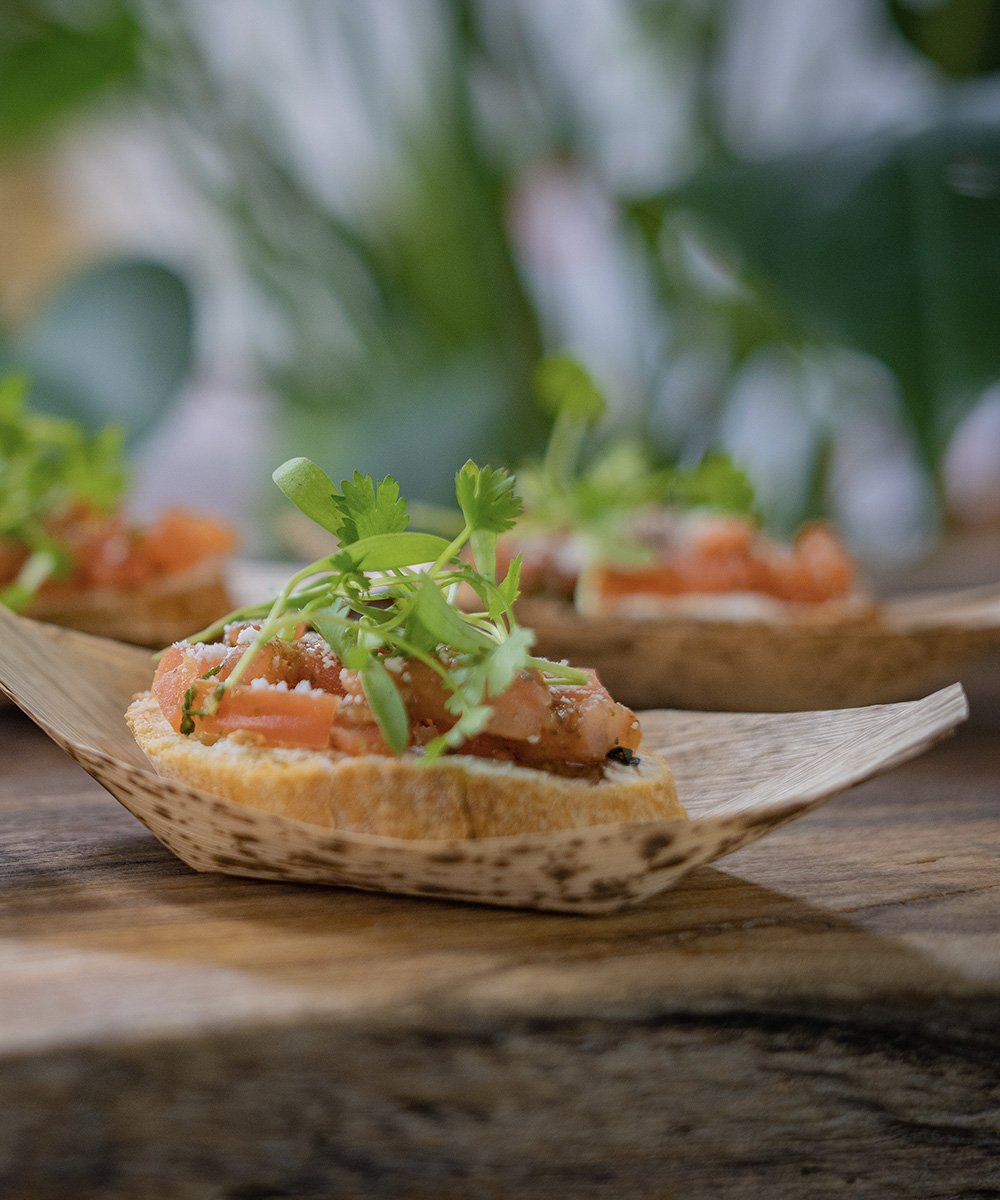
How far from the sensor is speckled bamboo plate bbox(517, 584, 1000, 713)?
2.08 metres

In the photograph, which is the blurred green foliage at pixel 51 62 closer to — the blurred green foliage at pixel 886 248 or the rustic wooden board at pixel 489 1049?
the blurred green foliage at pixel 886 248

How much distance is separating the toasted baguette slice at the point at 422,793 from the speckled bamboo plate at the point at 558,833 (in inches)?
2.6

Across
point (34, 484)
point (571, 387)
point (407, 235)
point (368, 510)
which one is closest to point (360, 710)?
point (368, 510)

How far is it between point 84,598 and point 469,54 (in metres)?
3.53

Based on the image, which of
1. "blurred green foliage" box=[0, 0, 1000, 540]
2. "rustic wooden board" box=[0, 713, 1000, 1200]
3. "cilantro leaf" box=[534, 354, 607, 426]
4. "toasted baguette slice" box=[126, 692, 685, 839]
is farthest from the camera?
"blurred green foliage" box=[0, 0, 1000, 540]

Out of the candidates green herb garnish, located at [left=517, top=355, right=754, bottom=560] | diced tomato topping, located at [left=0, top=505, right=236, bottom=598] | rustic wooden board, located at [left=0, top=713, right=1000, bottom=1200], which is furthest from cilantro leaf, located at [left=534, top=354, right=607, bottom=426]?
rustic wooden board, located at [left=0, top=713, right=1000, bottom=1200]

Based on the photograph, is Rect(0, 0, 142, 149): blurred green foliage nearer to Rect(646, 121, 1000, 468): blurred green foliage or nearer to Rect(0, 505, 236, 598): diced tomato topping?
Rect(0, 505, 236, 598): diced tomato topping

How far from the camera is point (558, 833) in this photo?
3.64ft

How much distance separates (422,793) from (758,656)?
1.03 m

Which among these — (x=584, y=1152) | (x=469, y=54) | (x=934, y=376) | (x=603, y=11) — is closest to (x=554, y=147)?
(x=469, y=54)

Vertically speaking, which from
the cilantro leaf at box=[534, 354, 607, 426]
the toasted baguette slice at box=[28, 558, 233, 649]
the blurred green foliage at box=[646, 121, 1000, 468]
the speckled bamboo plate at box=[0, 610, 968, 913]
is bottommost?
the speckled bamboo plate at box=[0, 610, 968, 913]

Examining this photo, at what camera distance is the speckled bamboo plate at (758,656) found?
208cm

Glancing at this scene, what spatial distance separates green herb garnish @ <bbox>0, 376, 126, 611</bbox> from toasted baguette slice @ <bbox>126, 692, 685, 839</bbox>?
3.77ft

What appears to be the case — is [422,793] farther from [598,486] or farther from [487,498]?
[598,486]
